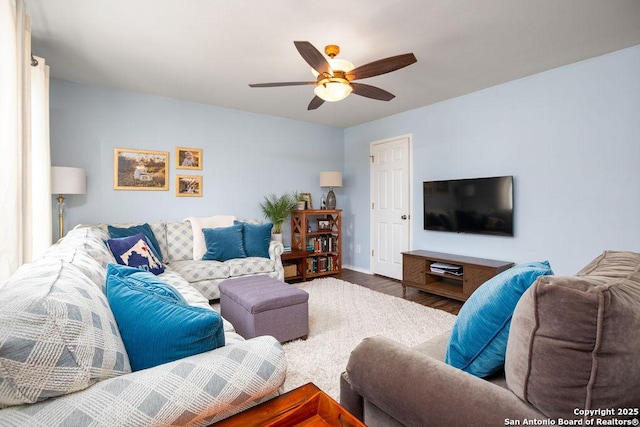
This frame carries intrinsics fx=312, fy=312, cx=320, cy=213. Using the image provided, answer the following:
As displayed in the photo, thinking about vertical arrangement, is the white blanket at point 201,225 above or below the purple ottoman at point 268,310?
above

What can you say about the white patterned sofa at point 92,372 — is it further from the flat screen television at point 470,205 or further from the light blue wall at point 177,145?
the flat screen television at point 470,205

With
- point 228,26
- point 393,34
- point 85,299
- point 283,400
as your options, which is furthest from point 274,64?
point 283,400

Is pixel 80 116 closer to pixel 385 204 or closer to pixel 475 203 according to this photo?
pixel 385 204

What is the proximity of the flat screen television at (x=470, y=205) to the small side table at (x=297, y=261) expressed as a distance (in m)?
1.78

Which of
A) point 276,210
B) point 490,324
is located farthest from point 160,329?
point 276,210

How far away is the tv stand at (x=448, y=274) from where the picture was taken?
3.34 meters

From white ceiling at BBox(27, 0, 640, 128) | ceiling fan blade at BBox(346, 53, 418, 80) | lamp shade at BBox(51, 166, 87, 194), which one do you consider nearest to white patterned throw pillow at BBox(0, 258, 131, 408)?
white ceiling at BBox(27, 0, 640, 128)

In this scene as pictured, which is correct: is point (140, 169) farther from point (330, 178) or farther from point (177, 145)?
point (330, 178)

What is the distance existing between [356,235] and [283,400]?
4695mm

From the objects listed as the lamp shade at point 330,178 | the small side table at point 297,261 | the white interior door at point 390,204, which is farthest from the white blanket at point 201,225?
the white interior door at point 390,204

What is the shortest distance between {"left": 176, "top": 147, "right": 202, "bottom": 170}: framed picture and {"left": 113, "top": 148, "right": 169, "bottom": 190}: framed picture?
14cm

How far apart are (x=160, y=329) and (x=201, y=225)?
3254mm

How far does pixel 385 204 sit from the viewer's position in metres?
4.96

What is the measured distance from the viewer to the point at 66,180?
10.1 ft
